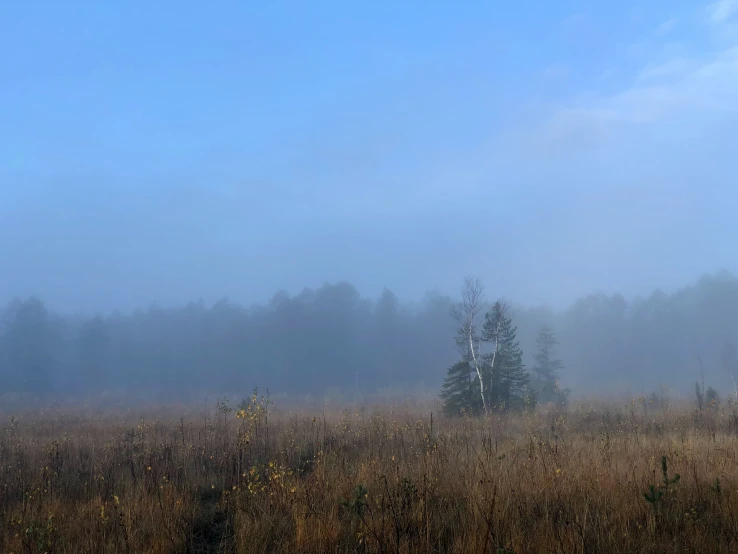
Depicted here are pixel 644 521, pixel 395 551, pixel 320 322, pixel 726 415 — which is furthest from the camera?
pixel 320 322

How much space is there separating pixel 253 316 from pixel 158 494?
78342 millimetres

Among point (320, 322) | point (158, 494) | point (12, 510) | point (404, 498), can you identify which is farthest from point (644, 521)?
point (320, 322)

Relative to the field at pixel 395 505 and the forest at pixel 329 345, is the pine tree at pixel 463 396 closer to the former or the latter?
the field at pixel 395 505

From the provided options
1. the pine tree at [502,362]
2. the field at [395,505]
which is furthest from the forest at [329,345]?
the field at [395,505]

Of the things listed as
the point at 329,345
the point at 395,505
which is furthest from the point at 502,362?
the point at 329,345

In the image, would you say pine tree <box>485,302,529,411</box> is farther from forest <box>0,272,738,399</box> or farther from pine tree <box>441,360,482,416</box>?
forest <box>0,272,738,399</box>

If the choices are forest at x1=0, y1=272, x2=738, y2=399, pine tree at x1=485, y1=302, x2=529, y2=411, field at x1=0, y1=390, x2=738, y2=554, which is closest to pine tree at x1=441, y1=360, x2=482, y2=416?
pine tree at x1=485, y1=302, x2=529, y2=411

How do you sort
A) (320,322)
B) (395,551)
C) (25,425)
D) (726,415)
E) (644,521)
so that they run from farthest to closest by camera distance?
(320,322), (25,425), (726,415), (644,521), (395,551)

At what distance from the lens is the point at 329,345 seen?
232ft

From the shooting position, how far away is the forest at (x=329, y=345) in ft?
201

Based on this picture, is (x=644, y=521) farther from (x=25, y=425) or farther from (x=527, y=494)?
(x=25, y=425)

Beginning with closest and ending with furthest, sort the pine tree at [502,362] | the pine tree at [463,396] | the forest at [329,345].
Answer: the pine tree at [463,396], the pine tree at [502,362], the forest at [329,345]

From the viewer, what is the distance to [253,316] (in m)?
82.0

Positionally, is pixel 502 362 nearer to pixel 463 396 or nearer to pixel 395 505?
pixel 463 396
